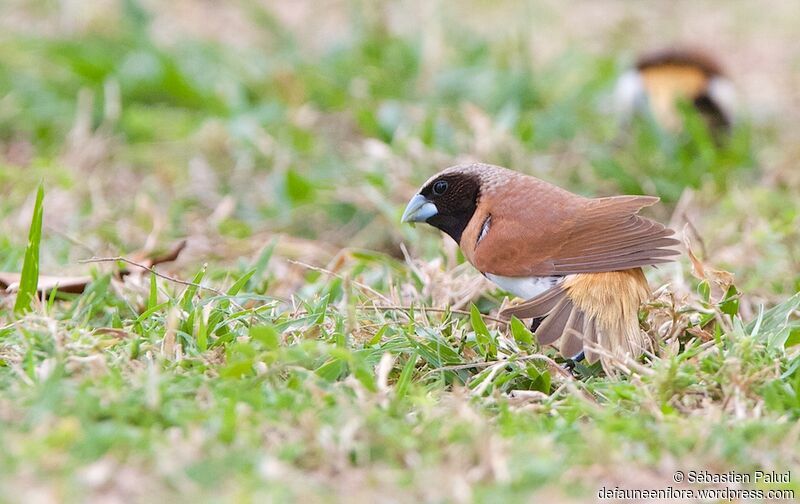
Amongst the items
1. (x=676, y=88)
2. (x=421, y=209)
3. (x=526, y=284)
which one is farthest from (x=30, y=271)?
(x=676, y=88)

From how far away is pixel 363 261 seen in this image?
4.79 meters

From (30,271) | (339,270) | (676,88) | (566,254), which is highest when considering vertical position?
(30,271)

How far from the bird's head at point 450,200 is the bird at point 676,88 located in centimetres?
284

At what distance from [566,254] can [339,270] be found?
132 cm

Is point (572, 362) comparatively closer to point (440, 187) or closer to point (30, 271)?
point (440, 187)

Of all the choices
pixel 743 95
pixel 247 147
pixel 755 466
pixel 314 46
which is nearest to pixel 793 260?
pixel 755 466

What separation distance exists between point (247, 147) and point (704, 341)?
11.1ft

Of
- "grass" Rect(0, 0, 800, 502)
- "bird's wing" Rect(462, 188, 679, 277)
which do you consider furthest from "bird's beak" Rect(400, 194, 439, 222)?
"bird's wing" Rect(462, 188, 679, 277)

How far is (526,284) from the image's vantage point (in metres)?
3.83

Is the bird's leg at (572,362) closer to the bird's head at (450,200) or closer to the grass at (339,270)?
the grass at (339,270)

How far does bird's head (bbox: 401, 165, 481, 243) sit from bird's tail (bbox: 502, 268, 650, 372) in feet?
2.03

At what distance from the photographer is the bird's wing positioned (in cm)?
366

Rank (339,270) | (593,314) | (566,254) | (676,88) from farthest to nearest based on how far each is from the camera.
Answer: (676,88) → (339,270) → (566,254) → (593,314)

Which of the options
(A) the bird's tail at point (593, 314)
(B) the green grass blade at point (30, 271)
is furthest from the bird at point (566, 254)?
(B) the green grass blade at point (30, 271)
